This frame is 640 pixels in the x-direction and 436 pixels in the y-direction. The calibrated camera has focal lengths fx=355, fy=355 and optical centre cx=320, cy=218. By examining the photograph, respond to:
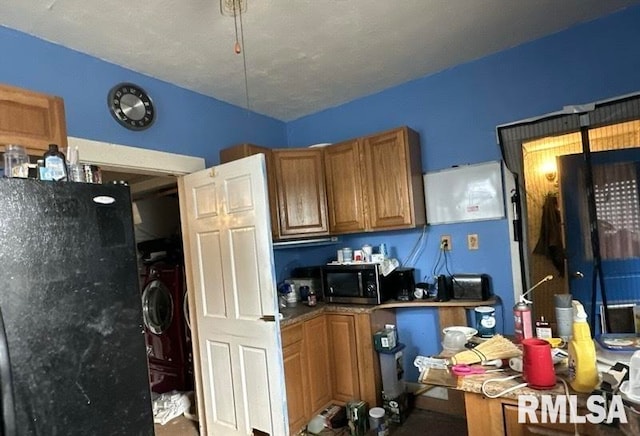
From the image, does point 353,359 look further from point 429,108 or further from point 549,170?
point 429,108

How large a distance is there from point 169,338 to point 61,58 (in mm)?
2395

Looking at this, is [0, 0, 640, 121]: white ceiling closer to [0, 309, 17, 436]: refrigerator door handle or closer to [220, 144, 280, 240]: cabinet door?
[220, 144, 280, 240]: cabinet door

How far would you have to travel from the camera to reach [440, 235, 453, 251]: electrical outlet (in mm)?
2641

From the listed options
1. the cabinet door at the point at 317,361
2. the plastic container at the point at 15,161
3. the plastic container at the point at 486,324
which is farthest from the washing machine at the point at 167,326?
the plastic container at the point at 486,324

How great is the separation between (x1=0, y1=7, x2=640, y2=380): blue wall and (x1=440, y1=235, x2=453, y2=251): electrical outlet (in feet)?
0.15

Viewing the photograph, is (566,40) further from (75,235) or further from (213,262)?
(75,235)

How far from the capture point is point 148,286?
3.39m

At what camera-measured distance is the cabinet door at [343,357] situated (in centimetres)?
260

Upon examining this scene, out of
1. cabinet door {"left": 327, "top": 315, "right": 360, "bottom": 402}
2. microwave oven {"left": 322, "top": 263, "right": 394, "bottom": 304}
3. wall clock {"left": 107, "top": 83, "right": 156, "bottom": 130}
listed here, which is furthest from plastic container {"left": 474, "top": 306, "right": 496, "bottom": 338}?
wall clock {"left": 107, "top": 83, "right": 156, "bottom": 130}

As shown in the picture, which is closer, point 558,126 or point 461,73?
point 558,126

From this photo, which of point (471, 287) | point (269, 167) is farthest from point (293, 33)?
point (471, 287)

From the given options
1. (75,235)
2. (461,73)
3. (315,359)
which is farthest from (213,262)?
(461,73)

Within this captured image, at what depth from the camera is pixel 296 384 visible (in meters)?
2.38

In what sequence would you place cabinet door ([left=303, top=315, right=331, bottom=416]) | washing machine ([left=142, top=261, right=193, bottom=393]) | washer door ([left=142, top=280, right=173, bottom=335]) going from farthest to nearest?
1. washer door ([left=142, top=280, right=173, bottom=335])
2. washing machine ([left=142, top=261, right=193, bottom=393])
3. cabinet door ([left=303, top=315, right=331, bottom=416])
